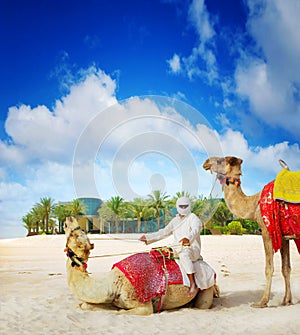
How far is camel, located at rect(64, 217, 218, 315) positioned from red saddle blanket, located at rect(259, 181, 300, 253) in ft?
6.16

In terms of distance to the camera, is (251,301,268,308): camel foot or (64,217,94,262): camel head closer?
(64,217,94,262): camel head

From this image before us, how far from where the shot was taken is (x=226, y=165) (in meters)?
7.83

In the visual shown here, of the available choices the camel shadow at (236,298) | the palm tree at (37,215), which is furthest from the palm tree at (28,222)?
the camel shadow at (236,298)

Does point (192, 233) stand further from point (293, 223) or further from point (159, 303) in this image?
point (293, 223)

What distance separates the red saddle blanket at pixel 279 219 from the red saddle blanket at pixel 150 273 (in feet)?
6.20

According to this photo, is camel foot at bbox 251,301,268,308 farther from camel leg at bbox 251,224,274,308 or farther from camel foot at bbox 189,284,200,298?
camel foot at bbox 189,284,200,298

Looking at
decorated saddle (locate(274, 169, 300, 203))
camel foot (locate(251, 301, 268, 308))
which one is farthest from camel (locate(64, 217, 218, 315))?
decorated saddle (locate(274, 169, 300, 203))

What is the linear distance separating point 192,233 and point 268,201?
1.67 meters

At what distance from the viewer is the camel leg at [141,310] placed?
6.06m

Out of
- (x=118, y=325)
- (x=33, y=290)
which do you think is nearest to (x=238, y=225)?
(x=33, y=290)

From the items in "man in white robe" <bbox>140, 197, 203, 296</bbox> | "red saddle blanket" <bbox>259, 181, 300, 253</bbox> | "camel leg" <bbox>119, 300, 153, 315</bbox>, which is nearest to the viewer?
"camel leg" <bbox>119, 300, 153, 315</bbox>

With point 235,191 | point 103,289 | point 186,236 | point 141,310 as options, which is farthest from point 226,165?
point 103,289

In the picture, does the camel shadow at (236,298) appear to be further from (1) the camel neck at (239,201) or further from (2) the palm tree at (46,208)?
(2) the palm tree at (46,208)

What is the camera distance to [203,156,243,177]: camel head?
7812 millimetres
